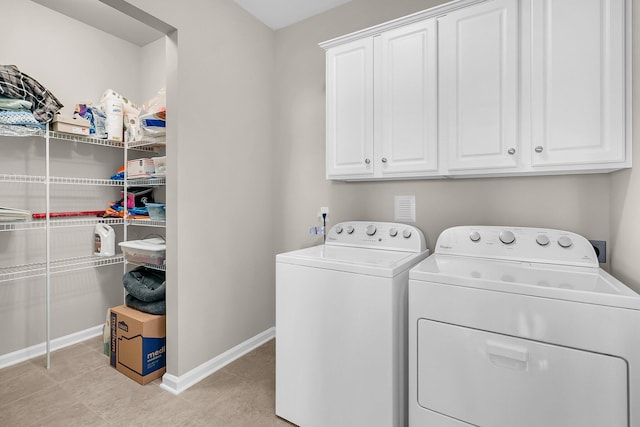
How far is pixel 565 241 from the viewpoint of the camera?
1524 millimetres

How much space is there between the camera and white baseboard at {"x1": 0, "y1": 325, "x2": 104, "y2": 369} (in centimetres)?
226

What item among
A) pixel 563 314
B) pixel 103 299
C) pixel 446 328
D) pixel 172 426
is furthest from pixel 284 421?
pixel 103 299

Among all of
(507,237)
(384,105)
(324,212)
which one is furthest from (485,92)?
(324,212)

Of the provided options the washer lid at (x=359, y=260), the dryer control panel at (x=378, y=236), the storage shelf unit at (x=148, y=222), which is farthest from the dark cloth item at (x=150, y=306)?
the dryer control panel at (x=378, y=236)

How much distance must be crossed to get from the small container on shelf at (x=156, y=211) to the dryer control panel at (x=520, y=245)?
2.02 metres

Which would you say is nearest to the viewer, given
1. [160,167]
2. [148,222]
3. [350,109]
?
[350,109]

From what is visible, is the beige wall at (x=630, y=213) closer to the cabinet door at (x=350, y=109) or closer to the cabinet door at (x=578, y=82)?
the cabinet door at (x=578, y=82)

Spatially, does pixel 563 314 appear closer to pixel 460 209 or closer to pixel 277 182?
pixel 460 209

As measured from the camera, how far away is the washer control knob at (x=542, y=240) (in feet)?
5.11

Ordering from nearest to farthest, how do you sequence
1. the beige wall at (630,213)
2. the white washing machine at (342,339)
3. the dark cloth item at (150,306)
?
1. the beige wall at (630,213)
2. the white washing machine at (342,339)
3. the dark cloth item at (150,306)

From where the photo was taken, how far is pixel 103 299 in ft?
9.49

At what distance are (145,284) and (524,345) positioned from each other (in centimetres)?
235

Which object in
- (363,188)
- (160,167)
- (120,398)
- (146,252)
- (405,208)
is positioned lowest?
(120,398)

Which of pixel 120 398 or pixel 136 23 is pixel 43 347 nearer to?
pixel 120 398
